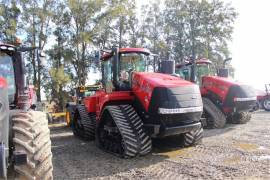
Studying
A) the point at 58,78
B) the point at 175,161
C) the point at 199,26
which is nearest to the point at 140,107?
the point at 175,161

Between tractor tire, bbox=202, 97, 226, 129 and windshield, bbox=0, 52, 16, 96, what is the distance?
24.2 feet

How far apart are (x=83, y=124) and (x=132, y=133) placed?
11.1 ft

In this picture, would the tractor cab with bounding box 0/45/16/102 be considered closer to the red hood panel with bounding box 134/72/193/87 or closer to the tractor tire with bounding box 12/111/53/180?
the tractor tire with bounding box 12/111/53/180

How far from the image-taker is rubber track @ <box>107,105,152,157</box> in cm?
762

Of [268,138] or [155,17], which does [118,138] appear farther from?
[155,17]

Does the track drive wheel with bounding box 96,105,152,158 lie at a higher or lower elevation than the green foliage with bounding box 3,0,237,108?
lower

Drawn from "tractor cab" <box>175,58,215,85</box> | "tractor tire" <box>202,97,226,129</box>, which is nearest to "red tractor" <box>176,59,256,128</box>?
"tractor tire" <box>202,97,226,129</box>

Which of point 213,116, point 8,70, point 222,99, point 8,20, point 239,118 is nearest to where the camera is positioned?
point 8,70

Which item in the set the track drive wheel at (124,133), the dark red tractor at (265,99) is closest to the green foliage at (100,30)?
the dark red tractor at (265,99)

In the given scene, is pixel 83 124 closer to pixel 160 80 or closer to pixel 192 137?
pixel 192 137

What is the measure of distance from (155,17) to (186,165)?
30.3m

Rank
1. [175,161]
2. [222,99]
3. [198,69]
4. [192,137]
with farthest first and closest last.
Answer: [198,69]
[222,99]
[192,137]
[175,161]

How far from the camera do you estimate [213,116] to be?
486 inches

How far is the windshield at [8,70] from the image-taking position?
659cm
